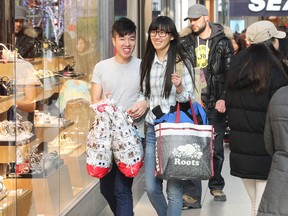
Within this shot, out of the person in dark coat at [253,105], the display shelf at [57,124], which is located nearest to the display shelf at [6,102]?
the display shelf at [57,124]

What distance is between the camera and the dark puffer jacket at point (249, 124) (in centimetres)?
478

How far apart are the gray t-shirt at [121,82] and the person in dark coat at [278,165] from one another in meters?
1.74

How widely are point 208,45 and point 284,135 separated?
3.42 metres

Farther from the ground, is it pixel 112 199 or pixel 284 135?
pixel 284 135

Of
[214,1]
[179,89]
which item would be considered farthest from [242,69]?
[214,1]

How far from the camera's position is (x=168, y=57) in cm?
513

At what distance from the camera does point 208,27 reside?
22.9 feet

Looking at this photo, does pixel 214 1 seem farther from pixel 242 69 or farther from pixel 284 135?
pixel 284 135

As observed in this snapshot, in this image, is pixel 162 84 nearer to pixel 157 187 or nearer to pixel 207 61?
pixel 157 187

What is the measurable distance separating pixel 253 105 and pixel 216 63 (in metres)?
2.06

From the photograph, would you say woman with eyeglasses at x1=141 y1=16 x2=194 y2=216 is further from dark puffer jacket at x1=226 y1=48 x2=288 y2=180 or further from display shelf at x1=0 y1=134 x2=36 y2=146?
display shelf at x1=0 y1=134 x2=36 y2=146

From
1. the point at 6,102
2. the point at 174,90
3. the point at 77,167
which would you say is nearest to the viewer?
the point at 6,102

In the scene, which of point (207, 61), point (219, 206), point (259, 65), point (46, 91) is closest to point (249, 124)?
point (259, 65)

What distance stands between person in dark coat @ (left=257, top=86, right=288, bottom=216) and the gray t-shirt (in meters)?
1.74
